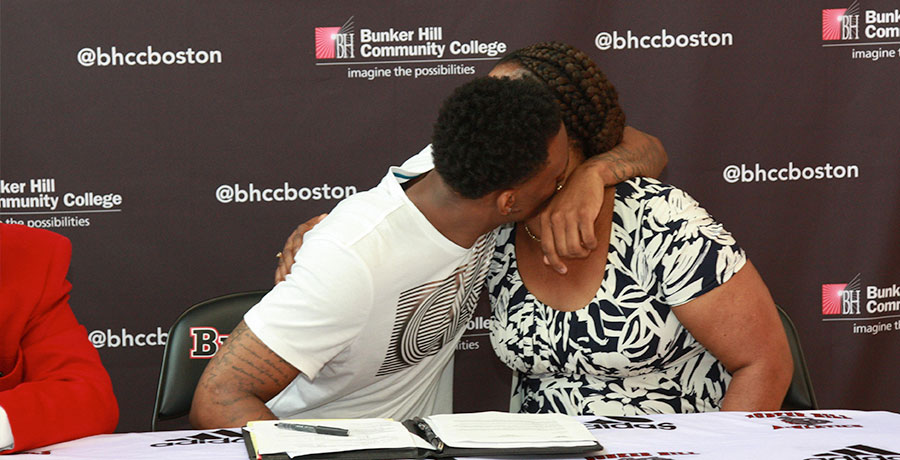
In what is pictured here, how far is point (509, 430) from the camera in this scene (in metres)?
1.26

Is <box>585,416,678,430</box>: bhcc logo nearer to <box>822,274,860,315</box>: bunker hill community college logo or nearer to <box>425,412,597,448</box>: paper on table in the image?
<box>425,412,597,448</box>: paper on table

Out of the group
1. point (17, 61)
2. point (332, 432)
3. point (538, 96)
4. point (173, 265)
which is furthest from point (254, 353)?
point (17, 61)

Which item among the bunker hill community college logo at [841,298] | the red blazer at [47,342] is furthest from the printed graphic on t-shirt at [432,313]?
the bunker hill community college logo at [841,298]

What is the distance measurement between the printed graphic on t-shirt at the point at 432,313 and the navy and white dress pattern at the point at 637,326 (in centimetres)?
12

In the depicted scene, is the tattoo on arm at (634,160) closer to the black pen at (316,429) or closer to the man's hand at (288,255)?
the man's hand at (288,255)

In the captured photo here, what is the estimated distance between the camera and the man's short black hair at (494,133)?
4.66ft

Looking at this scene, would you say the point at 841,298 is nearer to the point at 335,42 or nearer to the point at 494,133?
the point at 335,42

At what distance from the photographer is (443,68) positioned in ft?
9.53

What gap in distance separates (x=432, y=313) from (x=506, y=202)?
0.28 meters

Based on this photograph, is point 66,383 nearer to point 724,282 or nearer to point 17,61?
point 724,282

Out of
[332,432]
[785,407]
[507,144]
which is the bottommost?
[785,407]

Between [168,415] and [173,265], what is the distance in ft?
3.41

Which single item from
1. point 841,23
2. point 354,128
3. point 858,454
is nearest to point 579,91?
point 858,454

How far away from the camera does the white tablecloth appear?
121 cm
